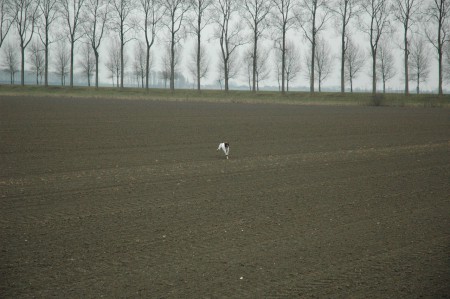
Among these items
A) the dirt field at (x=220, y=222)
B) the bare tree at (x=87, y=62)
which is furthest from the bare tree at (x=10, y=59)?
the dirt field at (x=220, y=222)

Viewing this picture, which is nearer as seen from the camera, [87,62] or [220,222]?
[220,222]

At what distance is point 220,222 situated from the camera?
8.16 m

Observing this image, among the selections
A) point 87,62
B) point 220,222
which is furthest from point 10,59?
point 220,222

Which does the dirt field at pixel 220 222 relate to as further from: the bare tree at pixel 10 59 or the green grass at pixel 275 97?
the bare tree at pixel 10 59

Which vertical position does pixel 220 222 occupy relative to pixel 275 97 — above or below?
below

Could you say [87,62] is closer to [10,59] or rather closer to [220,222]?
[10,59]

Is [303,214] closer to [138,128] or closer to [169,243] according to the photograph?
[169,243]

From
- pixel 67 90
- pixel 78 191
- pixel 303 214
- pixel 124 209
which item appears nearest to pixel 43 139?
pixel 78 191

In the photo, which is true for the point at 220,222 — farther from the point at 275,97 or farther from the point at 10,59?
the point at 10,59

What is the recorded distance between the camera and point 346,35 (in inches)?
2704

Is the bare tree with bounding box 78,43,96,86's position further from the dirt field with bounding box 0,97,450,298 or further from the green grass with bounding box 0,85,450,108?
the dirt field with bounding box 0,97,450,298

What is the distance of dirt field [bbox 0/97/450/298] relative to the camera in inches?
228

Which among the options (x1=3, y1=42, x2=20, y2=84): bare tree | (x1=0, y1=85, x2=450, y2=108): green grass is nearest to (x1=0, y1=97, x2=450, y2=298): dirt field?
(x1=0, y1=85, x2=450, y2=108): green grass

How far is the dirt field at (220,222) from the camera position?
5.79 metres
